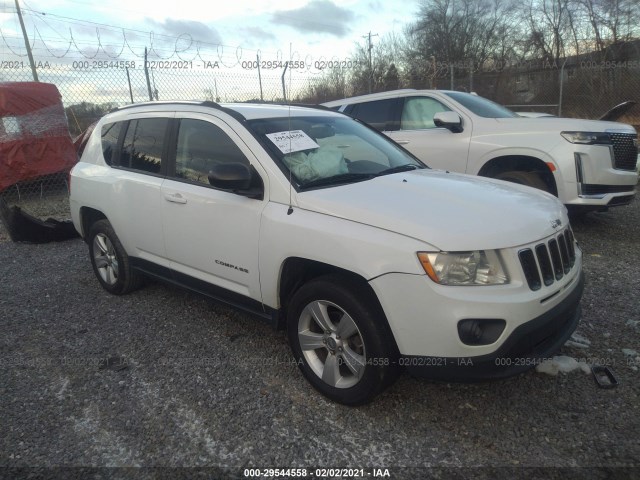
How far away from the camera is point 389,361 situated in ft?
7.98

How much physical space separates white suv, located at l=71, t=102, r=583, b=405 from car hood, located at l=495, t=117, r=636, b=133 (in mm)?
2556

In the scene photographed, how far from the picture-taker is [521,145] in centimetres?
554

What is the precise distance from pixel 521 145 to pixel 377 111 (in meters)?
2.15

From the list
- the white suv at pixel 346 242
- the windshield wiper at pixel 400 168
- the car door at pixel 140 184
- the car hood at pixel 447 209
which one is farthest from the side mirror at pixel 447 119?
the car door at pixel 140 184

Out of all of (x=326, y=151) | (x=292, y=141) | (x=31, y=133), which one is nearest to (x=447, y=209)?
(x=326, y=151)

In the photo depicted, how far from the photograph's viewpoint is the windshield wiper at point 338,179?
2.94 m

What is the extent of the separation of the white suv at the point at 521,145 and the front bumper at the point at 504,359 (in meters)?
3.44

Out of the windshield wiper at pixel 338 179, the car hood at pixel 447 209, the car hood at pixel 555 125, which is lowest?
the car hood at pixel 447 209

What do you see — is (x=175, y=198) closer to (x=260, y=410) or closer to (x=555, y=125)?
(x=260, y=410)

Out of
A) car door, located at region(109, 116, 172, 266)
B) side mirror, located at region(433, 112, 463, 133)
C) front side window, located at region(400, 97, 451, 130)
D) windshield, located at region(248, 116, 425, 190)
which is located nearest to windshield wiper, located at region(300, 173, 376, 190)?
windshield, located at region(248, 116, 425, 190)

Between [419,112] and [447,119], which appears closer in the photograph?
[447,119]

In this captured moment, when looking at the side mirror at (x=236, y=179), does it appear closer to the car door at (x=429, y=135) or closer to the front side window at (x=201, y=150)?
the front side window at (x=201, y=150)

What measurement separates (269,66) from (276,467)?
7.78 meters

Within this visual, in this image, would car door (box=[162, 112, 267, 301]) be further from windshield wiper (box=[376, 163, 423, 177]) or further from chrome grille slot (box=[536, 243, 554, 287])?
chrome grille slot (box=[536, 243, 554, 287])
